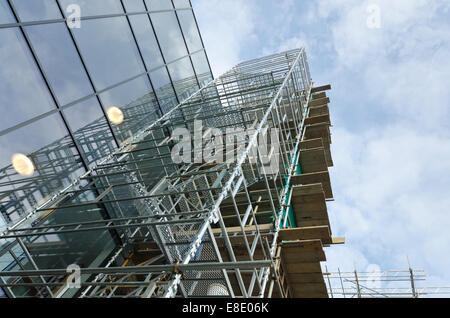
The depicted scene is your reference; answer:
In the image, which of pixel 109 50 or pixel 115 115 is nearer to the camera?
pixel 115 115

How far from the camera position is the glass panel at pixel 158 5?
12489mm

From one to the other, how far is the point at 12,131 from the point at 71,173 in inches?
69.3

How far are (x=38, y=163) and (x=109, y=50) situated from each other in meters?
4.67

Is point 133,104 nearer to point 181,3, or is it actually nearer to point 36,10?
point 36,10

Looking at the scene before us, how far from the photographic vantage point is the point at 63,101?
752 centimetres

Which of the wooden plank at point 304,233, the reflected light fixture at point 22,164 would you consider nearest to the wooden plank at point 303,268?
the wooden plank at point 304,233

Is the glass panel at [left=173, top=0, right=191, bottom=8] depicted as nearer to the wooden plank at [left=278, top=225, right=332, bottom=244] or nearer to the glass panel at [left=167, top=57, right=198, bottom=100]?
the glass panel at [left=167, top=57, right=198, bottom=100]

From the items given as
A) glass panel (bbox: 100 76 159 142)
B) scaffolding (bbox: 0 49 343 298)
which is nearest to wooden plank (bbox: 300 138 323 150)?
scaffolding (bbox: 0 49 343 298)

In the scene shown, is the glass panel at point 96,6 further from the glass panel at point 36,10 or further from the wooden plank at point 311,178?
the wooden plank at point 311,178

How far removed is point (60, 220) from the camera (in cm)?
709

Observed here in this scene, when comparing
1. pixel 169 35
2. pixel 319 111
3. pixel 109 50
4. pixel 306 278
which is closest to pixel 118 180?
pixel 109 50

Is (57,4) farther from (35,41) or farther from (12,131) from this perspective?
(12,131)

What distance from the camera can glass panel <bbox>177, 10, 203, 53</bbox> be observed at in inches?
604

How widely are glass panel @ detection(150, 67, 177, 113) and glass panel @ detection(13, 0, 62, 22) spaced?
13.7 feet
